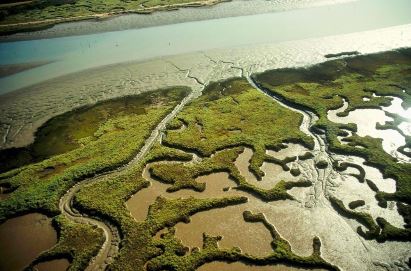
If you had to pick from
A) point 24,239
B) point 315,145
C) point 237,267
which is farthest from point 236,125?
point 24,239

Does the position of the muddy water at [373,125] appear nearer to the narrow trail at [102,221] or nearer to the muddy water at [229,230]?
the muddy water at [229,230]

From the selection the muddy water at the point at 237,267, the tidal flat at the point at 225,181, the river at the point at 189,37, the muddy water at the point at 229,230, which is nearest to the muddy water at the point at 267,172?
the tidal flat at the point at 225,181

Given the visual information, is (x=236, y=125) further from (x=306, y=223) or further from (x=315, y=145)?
(x=306, y=223)

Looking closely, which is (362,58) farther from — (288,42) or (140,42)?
(140,42)

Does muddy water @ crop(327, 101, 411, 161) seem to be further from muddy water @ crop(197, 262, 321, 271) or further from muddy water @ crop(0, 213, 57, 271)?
muddy water @ crop(0, 213, 57, 271)

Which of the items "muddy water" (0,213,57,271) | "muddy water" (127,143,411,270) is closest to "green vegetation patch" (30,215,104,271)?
"muddy water" (0,213,57,271)

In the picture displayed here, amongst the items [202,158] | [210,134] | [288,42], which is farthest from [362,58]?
[202,158]
